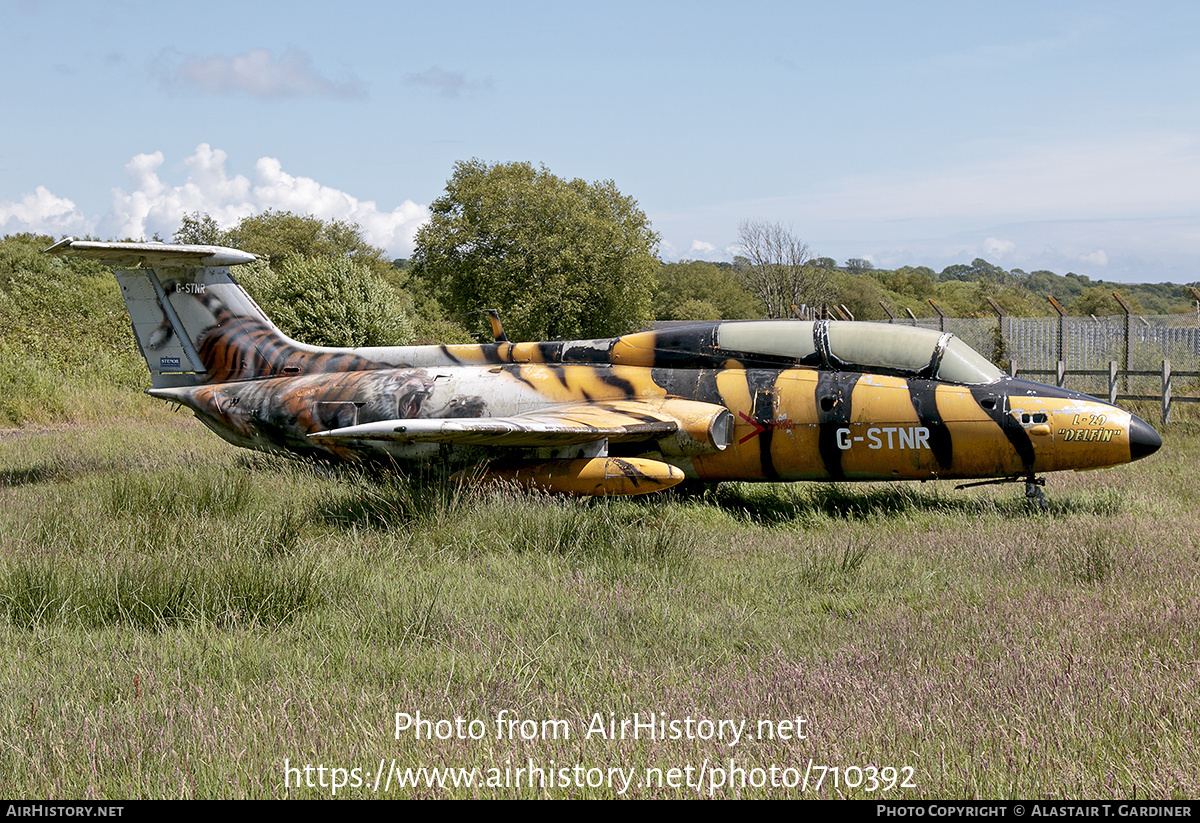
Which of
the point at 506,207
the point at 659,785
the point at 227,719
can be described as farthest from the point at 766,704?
the point at 506,207

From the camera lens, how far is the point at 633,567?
6.62m

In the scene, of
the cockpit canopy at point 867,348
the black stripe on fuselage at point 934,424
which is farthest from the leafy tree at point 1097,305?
the black stripe on fuselage at point 934,424

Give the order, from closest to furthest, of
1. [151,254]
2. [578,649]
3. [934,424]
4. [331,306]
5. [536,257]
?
[578,649] < [934,424] < [151,254] < [331,306] < [536,257]

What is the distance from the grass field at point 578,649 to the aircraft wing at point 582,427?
648 mm

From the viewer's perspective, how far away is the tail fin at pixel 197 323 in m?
12.1

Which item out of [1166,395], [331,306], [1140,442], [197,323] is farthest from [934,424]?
[331,306]

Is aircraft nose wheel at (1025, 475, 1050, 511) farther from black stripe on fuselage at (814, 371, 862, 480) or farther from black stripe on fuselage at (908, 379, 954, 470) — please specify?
black stripe on fuselage at (814, 371, 862, 480)

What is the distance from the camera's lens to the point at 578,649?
4832mm

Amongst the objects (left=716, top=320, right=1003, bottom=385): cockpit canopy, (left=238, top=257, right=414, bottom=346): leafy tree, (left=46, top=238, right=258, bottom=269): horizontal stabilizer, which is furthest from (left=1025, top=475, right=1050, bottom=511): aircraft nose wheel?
(left=238, top=257, right=414, bottom=346): leafy tree

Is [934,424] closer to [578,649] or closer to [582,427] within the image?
[582,427]

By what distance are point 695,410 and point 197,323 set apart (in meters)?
7.56

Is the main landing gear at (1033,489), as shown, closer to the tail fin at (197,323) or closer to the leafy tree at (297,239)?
the tail fin at (197,323)

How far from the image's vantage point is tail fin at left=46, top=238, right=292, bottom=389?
12.1m

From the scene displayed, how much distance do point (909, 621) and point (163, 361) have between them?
36.6 feet
